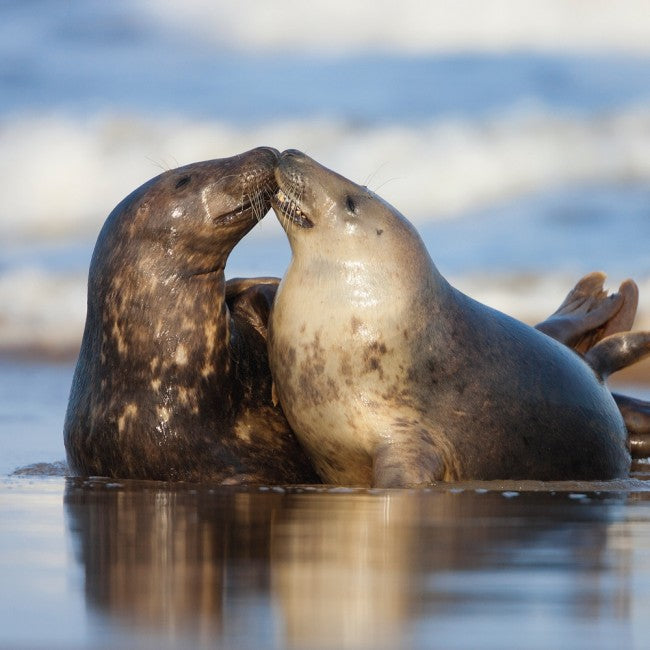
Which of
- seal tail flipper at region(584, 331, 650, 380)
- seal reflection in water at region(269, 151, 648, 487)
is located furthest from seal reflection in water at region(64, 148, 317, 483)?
seal tail flipper at region(584, 331, 650, 380)

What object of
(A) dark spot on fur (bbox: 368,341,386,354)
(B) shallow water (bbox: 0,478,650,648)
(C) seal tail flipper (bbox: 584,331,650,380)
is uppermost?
(C) seal tail flipper (bbox: 584,331,650,380)

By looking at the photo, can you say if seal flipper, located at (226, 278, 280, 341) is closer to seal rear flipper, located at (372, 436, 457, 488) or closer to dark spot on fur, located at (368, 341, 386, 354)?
dark spot on fur, located at (368, 341, 386, 354)

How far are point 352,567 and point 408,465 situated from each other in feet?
8.57

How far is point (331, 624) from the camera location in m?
2.83

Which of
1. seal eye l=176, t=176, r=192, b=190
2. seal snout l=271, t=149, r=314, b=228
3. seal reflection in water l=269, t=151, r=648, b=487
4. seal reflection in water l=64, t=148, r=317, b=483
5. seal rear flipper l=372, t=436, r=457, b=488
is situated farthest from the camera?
seal eye l=176, t=176, r=192, b=190

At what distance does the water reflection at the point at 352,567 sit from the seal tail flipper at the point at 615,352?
9.69ft

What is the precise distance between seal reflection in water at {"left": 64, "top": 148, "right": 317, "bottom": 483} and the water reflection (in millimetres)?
1222

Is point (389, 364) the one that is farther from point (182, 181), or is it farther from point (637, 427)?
point (637, 427)

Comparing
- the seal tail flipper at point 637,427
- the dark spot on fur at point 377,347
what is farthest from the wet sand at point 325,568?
the seal tail flipper at point 637,427

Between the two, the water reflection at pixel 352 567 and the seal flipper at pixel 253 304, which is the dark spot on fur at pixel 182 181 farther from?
the water reflection at pixel 352 567

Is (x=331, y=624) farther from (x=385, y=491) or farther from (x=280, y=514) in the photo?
→ (x=385, y=491)

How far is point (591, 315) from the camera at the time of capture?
31.2 ft

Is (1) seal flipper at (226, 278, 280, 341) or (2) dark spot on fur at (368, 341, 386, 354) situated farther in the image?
(1) seal flipper at (226, 278, 280, 341)

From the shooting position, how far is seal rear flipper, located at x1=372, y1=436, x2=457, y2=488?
20.0 feet
